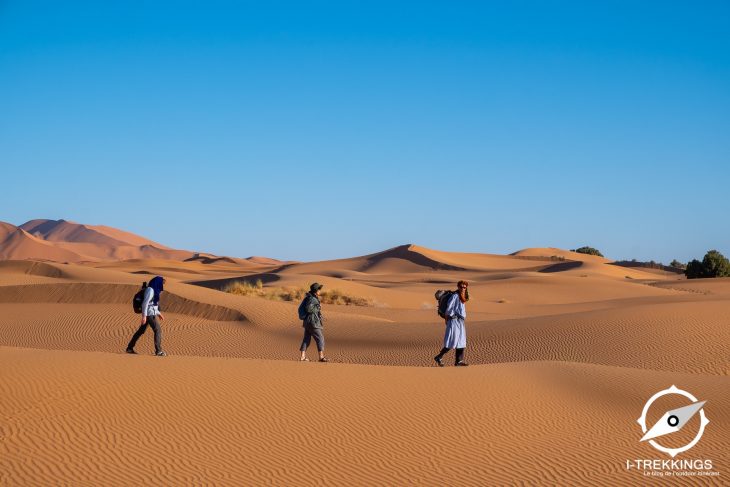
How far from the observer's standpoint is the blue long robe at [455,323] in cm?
1469

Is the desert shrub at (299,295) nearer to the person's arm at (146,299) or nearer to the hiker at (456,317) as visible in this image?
the hiker at (456,317)

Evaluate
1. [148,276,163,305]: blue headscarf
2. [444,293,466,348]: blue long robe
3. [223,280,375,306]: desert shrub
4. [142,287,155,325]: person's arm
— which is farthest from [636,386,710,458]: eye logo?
[223,280,375,306]: desert shrub

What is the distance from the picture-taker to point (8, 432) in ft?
30.0

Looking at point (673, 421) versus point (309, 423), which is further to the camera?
point (673, 421)

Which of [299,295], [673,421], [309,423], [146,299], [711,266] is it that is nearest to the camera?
[309,423]

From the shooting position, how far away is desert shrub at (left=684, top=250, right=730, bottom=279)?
60.5 m

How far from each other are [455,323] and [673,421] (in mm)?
4299

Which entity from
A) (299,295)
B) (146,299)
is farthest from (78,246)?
(146,299)

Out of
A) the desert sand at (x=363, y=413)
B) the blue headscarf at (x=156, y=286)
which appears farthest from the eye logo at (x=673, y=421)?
the blue headscarf at (x=156, y=286)

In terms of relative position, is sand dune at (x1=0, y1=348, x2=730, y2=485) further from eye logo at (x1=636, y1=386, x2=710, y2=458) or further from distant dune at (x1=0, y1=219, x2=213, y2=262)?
distant dune at (x1=0, y1=219, x2=213, y2=262)

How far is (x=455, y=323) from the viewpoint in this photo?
48.5ft

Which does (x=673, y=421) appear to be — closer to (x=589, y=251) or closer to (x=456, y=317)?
(x=456, y=317)

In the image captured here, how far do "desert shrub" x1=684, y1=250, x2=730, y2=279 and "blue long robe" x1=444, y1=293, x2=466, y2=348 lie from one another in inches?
2023

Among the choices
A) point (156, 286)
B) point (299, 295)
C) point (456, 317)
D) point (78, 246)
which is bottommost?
point (299, 295)
